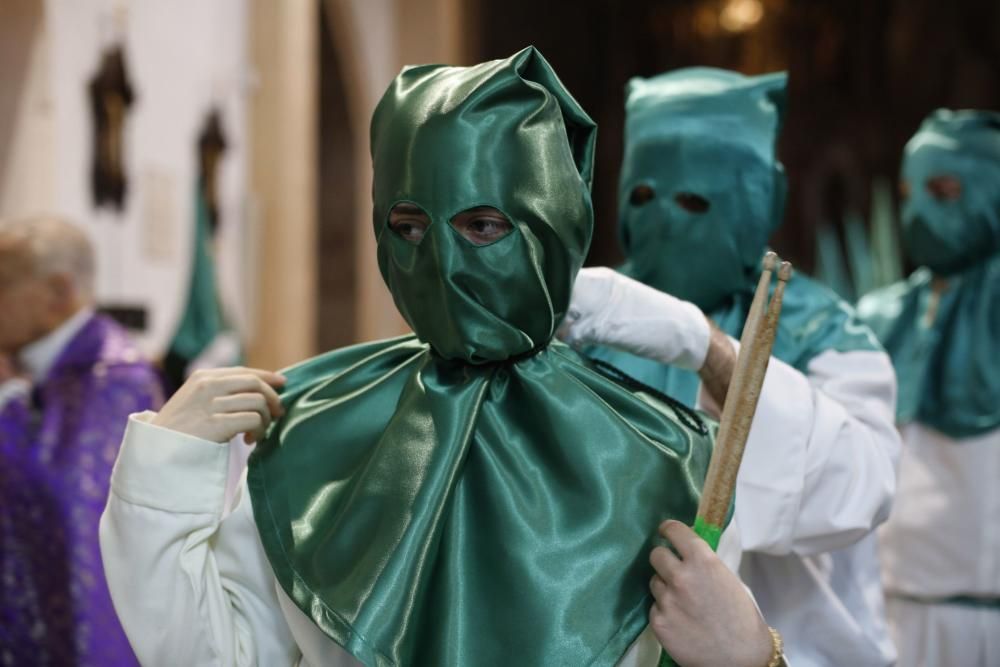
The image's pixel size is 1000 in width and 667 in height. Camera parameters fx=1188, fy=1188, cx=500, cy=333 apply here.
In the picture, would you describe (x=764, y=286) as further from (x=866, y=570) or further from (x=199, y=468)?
(x=866, y=570)

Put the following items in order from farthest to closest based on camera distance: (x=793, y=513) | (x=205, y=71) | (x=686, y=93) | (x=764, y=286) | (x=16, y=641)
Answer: (x=205, y=71) < (x=16, y=641) < (x=686, y=93) < (x=793, y=513) < (x=764, y=286)

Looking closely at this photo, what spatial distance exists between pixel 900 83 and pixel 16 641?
33.4ft

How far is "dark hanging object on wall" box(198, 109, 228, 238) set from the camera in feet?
23.9

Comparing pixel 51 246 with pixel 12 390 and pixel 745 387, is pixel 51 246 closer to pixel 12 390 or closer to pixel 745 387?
pixel 12 390

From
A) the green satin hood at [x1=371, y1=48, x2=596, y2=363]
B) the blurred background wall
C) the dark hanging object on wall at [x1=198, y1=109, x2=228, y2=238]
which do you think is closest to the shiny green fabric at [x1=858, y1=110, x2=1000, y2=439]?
the green satin hood at [x1=371, y1=48, x2=596, y2=363]

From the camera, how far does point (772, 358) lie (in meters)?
2.23

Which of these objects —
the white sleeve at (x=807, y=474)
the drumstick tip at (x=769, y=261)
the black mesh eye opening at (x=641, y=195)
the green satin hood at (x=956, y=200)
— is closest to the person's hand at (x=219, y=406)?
the drumstick tip at (x=769, y=261)

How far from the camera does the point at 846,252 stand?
12.0 m

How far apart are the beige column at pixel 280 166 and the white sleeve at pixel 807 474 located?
20.2 ft

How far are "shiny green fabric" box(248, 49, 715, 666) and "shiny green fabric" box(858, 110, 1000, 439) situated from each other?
84.9 inches

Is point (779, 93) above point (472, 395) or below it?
above

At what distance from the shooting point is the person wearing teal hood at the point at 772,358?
2.06m

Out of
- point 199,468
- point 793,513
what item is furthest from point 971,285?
point 199,468

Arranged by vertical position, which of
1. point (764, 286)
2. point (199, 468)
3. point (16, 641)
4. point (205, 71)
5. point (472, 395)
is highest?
point (764, 286)
